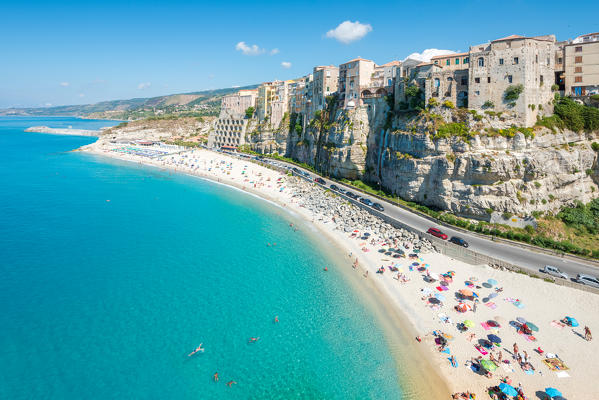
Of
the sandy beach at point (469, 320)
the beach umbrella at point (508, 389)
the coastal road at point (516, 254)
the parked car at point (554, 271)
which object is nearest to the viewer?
the beach umbrella at point (508, 389)

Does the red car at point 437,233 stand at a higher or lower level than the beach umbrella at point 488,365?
higher

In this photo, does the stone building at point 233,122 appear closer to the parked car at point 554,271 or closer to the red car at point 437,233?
the red car at point 437,233

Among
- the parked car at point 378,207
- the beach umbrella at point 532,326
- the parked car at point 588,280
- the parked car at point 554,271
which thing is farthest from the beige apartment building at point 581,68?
the beach umbrella at point 532,326

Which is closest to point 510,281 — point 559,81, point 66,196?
point 559,81

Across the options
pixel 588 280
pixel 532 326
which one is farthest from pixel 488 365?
pixel 588 280

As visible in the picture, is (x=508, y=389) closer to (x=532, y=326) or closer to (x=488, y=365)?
(x=488, y=365)

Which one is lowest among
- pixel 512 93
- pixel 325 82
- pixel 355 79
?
pixel 512 93
